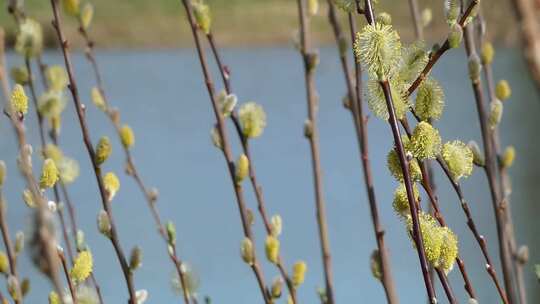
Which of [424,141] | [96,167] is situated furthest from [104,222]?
[424,141]

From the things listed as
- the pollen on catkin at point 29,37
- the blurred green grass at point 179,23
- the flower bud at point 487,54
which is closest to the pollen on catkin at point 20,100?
the pollen on catkin at point 29,37

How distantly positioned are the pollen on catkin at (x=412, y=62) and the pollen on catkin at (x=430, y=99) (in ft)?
0.04

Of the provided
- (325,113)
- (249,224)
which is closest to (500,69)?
(325,113)

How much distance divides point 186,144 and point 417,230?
6.65 ft

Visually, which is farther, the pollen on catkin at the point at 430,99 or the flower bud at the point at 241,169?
the flower bud at the point at 241,169

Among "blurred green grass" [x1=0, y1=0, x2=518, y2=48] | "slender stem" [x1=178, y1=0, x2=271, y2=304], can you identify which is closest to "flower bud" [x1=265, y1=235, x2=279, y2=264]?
"slender stem" [x1=178, y1=0, x2=271, y2=304]

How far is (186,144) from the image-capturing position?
2.25m

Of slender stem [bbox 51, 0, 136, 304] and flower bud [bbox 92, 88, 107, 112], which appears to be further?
flower bud [bbox 92, 88, 107, 112]

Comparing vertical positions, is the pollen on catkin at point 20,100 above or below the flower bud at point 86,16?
below

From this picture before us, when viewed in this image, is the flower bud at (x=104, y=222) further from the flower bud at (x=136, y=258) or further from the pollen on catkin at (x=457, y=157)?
the pollen on catkin at (x=457, y=157)

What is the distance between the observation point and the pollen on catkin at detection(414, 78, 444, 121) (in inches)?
10.6

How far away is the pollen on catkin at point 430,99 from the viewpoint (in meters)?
0.27

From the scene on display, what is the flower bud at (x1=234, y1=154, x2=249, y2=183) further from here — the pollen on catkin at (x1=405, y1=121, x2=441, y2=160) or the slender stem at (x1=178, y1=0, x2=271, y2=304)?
the pollen on catkin at (x1=405, y1=121, x2=441, y2=160)

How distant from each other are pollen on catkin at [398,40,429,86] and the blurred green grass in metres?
4.19
